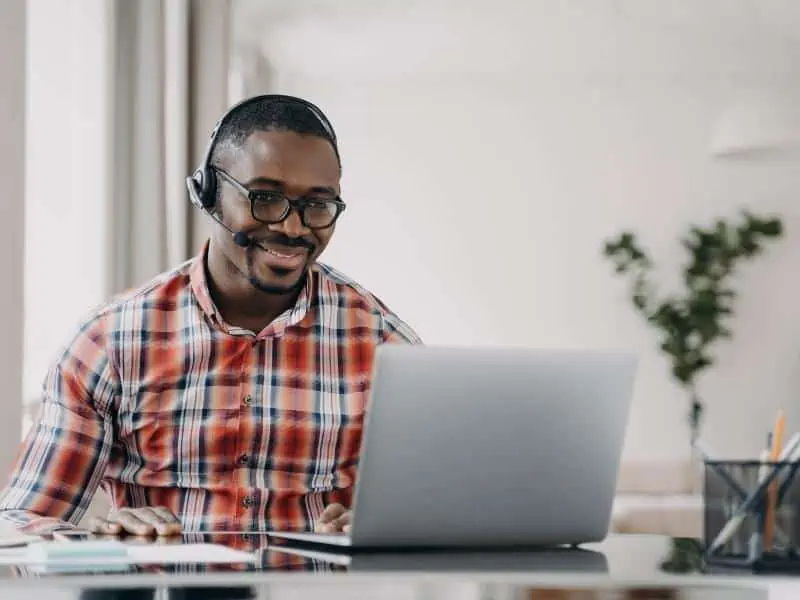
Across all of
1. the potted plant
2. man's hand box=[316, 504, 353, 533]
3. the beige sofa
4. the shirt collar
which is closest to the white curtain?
the beige sofa

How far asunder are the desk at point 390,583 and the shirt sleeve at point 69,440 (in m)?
0.84

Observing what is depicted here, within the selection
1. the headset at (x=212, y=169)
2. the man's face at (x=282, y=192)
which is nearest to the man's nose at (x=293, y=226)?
the man's face at (x=282, y=192)

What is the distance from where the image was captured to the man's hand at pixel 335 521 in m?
1.49

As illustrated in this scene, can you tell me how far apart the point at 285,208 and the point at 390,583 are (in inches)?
→ 42.8

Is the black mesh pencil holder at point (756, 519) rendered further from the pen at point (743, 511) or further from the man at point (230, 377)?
the man at point (230, 377)

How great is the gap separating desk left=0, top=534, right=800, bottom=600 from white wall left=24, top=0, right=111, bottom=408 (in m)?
2.73

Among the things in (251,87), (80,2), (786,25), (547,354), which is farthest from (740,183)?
(547,354)

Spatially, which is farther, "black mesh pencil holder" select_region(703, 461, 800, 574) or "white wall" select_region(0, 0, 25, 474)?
"white wall" select_region(0, 0, 25, 474)

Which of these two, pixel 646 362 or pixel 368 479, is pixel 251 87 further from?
pixel 368 479

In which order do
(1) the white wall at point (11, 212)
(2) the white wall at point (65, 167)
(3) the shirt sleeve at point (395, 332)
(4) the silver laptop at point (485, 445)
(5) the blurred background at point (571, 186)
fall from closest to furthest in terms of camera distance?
1. (4) the silver laptop at point (485, 445)
2. (3) the shirt sleeve at point (395, 332)
3. (1) the white wall at point (11, 212)
4. (2) the white wall at point (65, 167)
5. (5) the blurred background at point (571, 186)

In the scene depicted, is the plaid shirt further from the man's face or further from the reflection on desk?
the reflection on desk

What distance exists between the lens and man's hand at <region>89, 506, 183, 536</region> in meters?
1.44

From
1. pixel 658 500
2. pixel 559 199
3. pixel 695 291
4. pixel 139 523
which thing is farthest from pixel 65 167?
pixel 695 291

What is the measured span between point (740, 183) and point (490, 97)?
160cm
